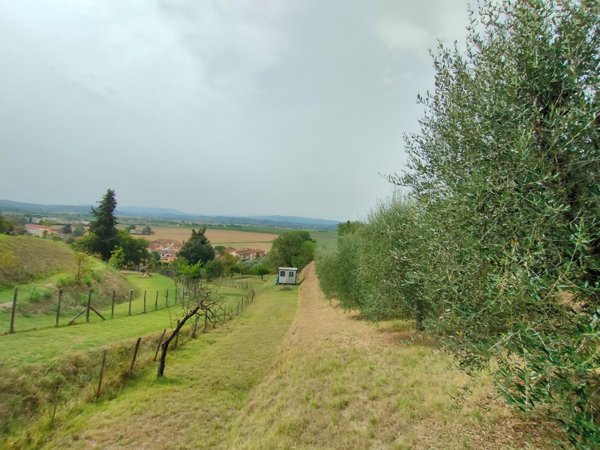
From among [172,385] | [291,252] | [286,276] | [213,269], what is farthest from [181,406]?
[291,252]

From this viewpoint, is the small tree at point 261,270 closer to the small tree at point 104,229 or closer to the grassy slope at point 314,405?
the small tree at point 104,229

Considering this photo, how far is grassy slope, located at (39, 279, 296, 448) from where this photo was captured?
1102 centimetres

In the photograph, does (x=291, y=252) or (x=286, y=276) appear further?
(x=291, y=252)

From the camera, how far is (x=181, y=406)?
13.4 metres

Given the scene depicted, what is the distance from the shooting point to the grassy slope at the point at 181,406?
11.0m

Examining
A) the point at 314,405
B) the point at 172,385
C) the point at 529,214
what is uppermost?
the point at 529,214

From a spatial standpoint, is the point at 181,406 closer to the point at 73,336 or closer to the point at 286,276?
the point at 73,336

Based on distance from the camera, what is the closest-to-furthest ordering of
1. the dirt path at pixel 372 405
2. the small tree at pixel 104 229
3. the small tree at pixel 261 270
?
the dirt path at pixel 372 405, the small tree at pixel 104 229, the small tree at pixel 261 270

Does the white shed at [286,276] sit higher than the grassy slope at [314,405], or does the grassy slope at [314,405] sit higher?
the grassy slope at [314,405]

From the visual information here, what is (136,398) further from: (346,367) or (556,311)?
(556,311)

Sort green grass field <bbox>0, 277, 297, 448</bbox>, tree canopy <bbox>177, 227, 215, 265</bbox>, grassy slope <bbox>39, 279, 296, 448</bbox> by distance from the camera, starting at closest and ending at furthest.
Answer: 1. grassy slope <bbox>39, 279, 296, 448</bbox>
2. green grass field <bbox>0, 277, 297, 448</bbox>
3. tree canopy <bbox>177, 227, 215, 265</bbox>

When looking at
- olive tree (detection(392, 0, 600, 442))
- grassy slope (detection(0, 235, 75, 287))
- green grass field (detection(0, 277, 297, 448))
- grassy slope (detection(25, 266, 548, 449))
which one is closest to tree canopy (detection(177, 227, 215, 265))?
grassy slope (detection(0, 235, 75, 287))

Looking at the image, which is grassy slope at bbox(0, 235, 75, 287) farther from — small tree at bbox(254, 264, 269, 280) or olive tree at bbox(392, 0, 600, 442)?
small tree at bbox(254, 264, 269, 280)

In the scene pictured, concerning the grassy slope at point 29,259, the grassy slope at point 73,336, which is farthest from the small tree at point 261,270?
the grassy slope at point 73,336
